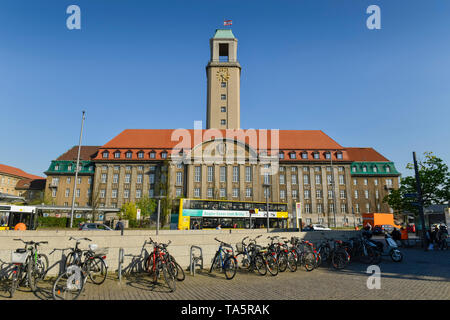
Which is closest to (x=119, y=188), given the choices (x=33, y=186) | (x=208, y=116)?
(x=208, y=116)

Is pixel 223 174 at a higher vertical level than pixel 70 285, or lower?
higher

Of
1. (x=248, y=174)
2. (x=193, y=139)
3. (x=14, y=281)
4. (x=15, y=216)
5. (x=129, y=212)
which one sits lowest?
(x=14, y=281)

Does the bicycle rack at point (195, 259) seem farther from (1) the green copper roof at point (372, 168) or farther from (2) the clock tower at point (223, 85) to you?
(1) the green copper roof at point (372, 168)

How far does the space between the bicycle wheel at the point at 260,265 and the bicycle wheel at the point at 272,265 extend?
7.0 inches

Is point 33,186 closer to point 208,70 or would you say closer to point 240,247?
point 208,70

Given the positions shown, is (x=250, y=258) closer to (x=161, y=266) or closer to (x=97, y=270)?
(x=161, y=266)

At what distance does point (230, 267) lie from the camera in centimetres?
960

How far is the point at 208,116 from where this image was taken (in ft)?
218

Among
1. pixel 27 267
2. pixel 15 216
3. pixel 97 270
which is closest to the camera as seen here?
pixel 27 267

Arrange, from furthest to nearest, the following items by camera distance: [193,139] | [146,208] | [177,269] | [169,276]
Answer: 1. [193,139]
2. [146,208]
3. [177,269]
4. [169,276]

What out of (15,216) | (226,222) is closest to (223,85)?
(226,222)

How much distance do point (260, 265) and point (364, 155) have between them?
70680mm
